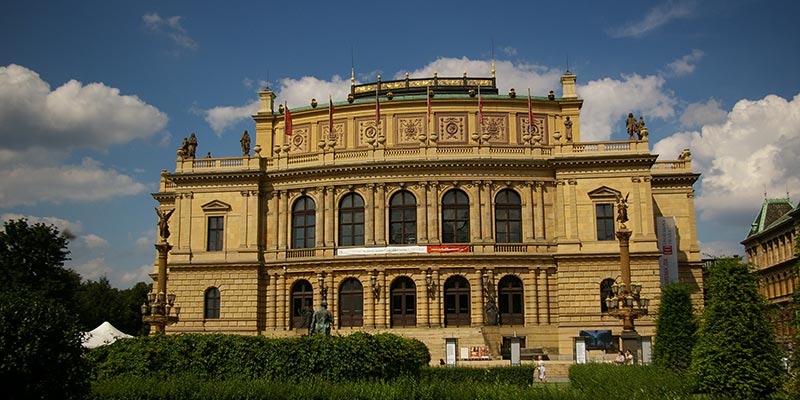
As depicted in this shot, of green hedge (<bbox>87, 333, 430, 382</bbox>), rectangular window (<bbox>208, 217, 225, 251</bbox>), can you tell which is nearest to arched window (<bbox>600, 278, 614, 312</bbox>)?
rectangular window (<bbox>208, 217, 225, 251</bbox>)

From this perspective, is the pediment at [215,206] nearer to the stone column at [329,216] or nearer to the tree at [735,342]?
the stone column at [329,216]

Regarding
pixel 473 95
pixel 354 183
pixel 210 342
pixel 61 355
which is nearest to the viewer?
pixel 61 355

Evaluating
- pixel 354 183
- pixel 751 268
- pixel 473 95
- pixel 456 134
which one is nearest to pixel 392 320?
pixel 354 183

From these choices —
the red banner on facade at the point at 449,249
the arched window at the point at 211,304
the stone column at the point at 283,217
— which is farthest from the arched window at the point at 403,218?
the arched window at the point at 211,304

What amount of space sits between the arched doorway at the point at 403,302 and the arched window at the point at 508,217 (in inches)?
279

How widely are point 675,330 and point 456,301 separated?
84.3ft

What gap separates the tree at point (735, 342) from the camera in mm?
16922

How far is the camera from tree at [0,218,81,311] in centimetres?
5909

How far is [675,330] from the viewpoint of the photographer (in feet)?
89.4

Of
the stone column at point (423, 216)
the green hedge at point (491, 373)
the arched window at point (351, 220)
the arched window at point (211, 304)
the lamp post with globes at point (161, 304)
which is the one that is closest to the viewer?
the green hedge at point (491, 373)

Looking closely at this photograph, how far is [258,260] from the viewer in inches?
2170

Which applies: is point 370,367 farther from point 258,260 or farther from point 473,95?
point 473,95

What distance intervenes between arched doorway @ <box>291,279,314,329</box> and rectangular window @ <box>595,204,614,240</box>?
68.6 ft

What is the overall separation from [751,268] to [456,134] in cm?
3954
